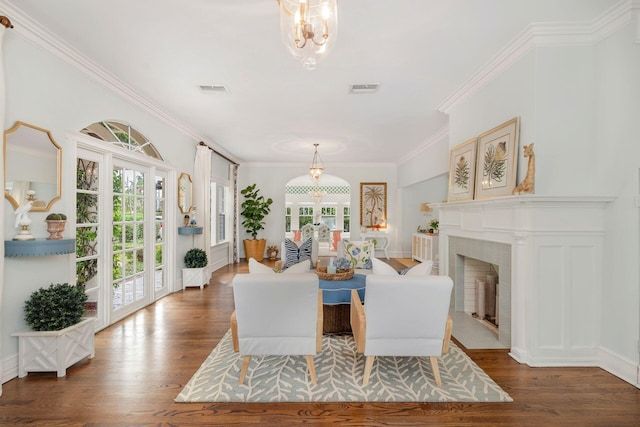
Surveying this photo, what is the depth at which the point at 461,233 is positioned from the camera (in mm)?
4121

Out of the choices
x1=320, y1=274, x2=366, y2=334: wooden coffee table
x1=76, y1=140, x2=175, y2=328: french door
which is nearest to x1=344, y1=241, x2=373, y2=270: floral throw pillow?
x1=320, y1=274, x2=366, y2=334: wooden coffee table

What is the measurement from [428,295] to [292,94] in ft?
10.0

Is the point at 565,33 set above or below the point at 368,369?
above

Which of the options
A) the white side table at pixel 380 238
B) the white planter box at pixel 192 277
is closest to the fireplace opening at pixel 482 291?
the white planter box at pixel 192 277

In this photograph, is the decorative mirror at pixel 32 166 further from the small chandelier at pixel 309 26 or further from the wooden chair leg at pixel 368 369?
the wooden chair leg at pixel 368 369

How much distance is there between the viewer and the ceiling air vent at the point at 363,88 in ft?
13.2

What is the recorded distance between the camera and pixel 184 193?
5859 mm

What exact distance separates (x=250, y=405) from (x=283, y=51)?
3038 mm

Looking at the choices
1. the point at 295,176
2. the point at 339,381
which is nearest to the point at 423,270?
A: the point at 339,381

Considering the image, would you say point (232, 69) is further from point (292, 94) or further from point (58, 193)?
point (58, 193)

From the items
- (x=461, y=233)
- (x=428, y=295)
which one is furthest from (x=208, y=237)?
(x=428, y=295)

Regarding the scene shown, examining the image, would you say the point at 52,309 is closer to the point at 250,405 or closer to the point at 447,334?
the point at 250,405

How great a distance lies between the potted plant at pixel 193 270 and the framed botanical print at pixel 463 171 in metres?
4.32

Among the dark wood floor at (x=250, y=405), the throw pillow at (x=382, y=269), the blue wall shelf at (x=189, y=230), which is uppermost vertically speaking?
the blue wall shelf at (x=189, y=230)
